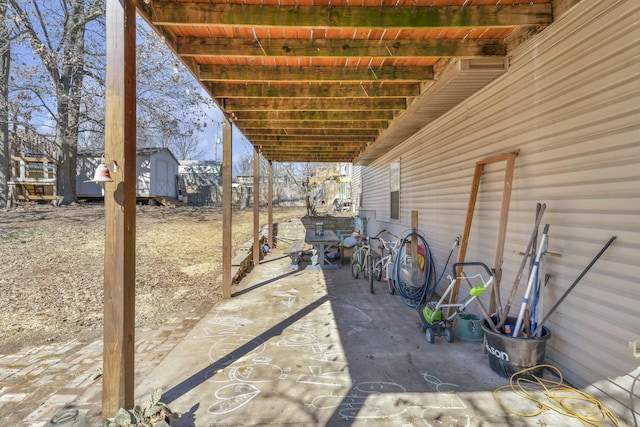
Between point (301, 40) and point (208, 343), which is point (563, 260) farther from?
point (208, 343)

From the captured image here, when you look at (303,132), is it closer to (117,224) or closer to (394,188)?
(394,188)

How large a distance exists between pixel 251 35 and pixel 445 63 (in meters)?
2.07

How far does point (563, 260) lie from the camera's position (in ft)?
8.55

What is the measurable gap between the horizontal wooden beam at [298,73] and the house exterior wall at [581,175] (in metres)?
1.22

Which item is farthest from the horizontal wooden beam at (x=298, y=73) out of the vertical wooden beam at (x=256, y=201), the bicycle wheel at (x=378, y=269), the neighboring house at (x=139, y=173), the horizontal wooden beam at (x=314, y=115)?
the neighboring house at (x=139, y=173)

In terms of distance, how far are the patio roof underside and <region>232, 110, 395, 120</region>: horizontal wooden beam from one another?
1.11ft

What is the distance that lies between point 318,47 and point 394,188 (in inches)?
200

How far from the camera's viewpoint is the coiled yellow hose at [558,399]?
6.92 feet

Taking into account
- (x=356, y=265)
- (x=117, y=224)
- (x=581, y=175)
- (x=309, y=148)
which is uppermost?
(x=309, y=148)

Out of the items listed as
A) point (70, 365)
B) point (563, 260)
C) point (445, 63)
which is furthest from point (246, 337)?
point (445, 63)

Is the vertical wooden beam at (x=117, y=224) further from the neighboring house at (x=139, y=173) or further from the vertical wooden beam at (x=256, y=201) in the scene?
the neighboring house at (x=139, y=173)

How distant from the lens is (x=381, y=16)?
2.68 metres

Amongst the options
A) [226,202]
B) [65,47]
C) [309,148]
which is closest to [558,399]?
[226,202]

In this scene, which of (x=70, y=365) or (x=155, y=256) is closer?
(x=70, y=365)
